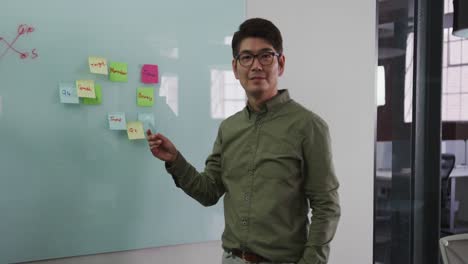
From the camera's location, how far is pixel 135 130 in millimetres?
2059

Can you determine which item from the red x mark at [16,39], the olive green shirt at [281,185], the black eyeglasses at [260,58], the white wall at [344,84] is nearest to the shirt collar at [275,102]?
the olive green shirt at [281,185]

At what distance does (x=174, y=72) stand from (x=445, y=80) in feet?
7.49

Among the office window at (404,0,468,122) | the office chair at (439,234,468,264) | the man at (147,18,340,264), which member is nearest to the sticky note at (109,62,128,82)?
the man at (147,18,340,264)

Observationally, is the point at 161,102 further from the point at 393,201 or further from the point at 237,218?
the point at 393,201

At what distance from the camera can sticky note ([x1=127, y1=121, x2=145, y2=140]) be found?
2045 millimetres

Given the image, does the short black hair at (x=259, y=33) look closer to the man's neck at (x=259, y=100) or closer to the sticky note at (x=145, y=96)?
the man's neck at (x=259, y=100)

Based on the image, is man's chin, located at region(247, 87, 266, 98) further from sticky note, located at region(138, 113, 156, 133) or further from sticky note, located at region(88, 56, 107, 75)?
sticky note, located at region(88, 56, 107, 75)

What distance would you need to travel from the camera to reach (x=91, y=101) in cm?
196

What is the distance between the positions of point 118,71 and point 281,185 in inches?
37.2

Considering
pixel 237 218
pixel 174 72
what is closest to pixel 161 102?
pixel 174 72

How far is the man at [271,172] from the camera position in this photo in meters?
1.60

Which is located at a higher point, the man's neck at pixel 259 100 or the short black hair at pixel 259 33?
the short black hair at pixel 259 33

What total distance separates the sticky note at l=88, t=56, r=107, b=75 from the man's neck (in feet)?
2.37

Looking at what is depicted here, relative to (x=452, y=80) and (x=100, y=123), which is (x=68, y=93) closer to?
(x=100, y=123)
